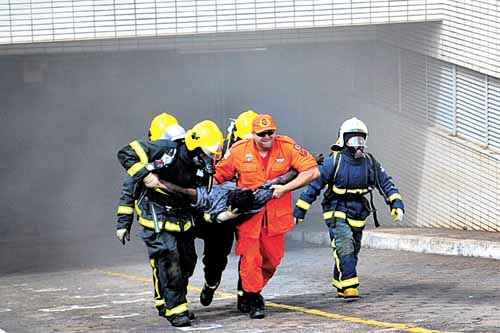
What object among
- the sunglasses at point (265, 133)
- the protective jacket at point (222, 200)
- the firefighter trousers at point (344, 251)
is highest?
the sunglasses at point (265, 133)

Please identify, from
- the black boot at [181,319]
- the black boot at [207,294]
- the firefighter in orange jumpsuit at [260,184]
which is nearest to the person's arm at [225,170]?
the firefighter in orange jumpsuit at [260,184]

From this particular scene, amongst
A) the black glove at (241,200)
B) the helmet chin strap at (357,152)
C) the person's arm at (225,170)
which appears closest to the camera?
the black glove at (241,200)

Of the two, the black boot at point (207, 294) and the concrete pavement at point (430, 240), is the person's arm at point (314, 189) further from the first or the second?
the concrete pavement at point (430, 240)

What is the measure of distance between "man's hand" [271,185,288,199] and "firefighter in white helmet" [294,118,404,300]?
3.59ft

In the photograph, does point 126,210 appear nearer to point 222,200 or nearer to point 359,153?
point 222,200

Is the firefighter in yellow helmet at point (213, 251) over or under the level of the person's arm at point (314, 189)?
under

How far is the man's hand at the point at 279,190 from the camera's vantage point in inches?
456

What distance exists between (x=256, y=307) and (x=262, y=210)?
0.87 m

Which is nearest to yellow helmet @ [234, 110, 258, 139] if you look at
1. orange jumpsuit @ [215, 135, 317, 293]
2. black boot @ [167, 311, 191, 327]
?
orange jumpsuit @ [215, 135, 317, 293]

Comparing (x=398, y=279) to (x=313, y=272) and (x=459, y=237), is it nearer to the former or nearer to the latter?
(x=313, y=272)

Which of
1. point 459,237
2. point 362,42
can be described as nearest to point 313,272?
point 459,237

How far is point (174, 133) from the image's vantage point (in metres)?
11.8

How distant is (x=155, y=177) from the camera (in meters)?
11.3

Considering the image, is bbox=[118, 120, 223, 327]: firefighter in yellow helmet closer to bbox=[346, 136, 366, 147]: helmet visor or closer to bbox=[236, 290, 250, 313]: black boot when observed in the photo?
bbox=[236, 290, 250, 313]: black boot
